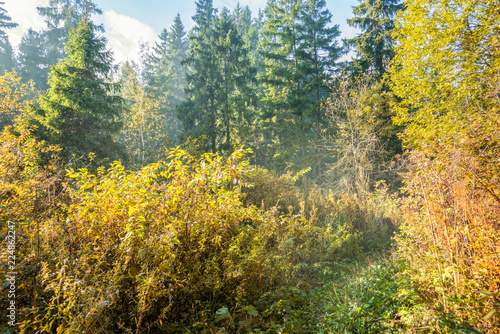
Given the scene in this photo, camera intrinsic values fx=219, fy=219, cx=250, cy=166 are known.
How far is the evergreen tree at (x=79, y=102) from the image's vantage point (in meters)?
10.8

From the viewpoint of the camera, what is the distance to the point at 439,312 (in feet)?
7.99

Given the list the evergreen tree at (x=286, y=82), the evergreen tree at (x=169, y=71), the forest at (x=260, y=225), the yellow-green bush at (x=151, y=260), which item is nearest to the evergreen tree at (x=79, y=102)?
the forest at (x=260, y=225)

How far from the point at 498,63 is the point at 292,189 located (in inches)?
266

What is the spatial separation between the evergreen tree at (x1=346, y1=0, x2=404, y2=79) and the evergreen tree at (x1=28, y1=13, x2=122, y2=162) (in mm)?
16242

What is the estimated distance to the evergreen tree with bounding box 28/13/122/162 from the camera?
1077 cm

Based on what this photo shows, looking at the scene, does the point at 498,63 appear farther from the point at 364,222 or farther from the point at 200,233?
the point at 200,233

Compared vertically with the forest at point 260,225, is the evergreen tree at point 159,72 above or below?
above

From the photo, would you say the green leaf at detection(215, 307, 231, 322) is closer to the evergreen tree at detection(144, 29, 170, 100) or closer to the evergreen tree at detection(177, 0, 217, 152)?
the evergreen tree at detection(177, 0, 217, 152)

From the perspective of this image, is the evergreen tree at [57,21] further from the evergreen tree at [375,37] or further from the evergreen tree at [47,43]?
the evergreen tree at [375,37]

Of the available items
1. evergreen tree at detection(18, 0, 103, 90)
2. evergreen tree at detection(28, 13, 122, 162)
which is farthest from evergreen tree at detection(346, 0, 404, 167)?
→ evergreen tree at detection(18, 0, 103, 90)

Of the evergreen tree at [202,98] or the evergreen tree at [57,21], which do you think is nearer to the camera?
the evergreen tree at [202,98]

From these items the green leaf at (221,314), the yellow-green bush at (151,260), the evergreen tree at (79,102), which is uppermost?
the evergreen tree at (79,102)

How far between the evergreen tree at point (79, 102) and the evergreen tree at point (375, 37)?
1624cm

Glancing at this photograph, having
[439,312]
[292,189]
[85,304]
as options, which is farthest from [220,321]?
[292,189]
